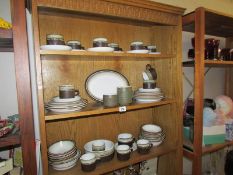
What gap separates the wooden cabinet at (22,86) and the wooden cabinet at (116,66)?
16cm

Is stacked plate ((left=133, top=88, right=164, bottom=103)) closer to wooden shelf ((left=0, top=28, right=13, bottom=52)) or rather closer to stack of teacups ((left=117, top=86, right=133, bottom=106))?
stack of teacups ((left=117, top=86, right=133, bottom=106))

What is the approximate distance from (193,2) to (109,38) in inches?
41.6

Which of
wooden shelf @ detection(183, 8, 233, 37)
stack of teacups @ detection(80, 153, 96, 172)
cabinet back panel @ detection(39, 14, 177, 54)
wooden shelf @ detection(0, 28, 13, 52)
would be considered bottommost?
stack of teacups @ detection(80, 153, 96, 172)

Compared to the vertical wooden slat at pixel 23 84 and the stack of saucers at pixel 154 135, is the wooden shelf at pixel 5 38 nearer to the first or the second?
the vertical wooden slat at pixel 23 84

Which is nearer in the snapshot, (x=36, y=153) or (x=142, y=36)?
(x=36, y=153)

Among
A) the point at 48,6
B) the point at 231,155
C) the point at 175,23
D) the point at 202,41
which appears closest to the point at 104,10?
the point at 48,6

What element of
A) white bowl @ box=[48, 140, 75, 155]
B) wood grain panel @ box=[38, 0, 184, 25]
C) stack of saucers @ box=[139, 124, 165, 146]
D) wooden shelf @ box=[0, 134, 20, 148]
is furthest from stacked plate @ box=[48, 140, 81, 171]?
wood grain panel @ box=[38, 0, 184, 25]

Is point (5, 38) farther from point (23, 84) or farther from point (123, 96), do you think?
point (123, 96)

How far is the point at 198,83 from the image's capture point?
1.20 metres

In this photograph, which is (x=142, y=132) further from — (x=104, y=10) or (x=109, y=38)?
(x=104, y=10)

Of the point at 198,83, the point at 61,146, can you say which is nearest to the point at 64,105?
the point at 61,146

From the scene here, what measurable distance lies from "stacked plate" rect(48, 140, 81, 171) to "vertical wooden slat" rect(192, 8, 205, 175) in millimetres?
829

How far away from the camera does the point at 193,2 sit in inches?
69.7

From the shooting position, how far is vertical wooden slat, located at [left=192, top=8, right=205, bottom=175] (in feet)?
3.87
